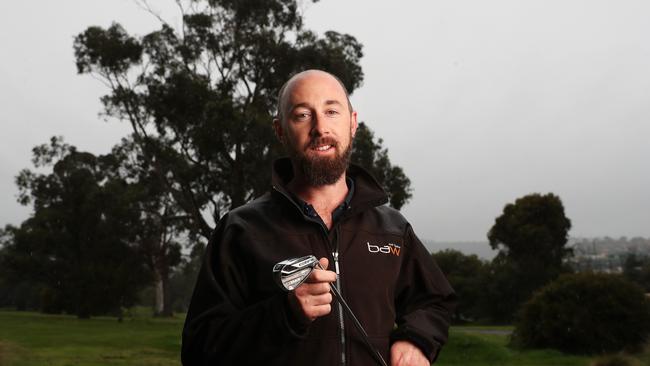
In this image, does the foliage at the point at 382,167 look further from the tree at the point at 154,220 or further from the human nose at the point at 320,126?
the human nose at the point at 320,126

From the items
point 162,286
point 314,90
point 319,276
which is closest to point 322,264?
point 319,276

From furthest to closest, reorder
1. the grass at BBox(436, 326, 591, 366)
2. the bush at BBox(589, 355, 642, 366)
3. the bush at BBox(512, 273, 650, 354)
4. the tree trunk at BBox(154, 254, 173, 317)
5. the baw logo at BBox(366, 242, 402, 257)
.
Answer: the tree trunk at BBox(154, 254, 173, 317) → the bush at BBox(512, 273, 650, 354) → the grass at BBox(436, 326, 591, 366) → the bush at BBox(589, 355, 642, 366) → the baw logo at BBox(366, 242, 402, 257)

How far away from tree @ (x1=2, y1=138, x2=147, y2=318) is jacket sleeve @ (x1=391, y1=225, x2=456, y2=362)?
131 ft

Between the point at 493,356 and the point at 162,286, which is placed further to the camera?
the point at 162,286

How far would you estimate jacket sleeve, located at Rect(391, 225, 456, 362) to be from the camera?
246cm

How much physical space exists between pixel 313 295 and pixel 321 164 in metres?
0.61

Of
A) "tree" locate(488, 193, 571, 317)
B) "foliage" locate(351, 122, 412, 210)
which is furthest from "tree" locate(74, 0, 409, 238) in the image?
"tree" locate(488, 193, 571, 317)

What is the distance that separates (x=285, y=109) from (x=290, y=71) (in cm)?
2328

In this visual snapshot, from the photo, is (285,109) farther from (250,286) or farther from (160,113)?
(160,113)

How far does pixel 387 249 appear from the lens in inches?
97.3

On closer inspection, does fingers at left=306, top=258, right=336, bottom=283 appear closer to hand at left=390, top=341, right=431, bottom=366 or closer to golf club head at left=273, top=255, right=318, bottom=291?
golf club head at left=273, top=255, right=318, bottom=291

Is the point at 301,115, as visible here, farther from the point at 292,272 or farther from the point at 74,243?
the point at 74,243

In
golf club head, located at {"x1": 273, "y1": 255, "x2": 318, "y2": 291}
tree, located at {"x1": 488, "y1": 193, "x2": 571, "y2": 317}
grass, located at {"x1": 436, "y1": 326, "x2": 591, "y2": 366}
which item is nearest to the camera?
golf club head, located at {"x1": 273, "y1": 255, "x2": 318, "y2": 291}

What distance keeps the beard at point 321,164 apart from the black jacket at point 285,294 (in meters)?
0.11
